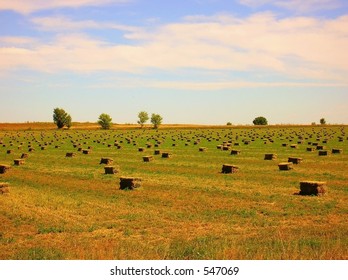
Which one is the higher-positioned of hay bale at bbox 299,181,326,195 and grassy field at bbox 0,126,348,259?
hay bale at bbox 299,181,326,195

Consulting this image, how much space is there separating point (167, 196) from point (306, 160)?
19.7 metres

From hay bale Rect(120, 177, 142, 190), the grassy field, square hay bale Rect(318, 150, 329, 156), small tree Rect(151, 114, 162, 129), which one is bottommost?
the grassy field

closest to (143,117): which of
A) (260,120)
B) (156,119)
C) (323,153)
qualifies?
(156,119)

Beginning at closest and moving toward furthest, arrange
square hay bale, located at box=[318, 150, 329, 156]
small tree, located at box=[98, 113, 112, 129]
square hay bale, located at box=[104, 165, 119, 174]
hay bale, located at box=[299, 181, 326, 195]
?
hay bale, located at box=[299, 181, 326, 195]
square hay bale, located at box=[104, 165, 119, 174]
square hay bale, located at box=[318, 150, 329, 156]
small tree, located at box=[98, 113, 112, 129]

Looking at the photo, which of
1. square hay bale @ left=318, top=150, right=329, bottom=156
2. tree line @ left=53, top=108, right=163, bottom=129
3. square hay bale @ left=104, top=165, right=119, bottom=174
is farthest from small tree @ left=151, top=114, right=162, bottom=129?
square hay bale @ left=104, top=165, right=119, bottom=174

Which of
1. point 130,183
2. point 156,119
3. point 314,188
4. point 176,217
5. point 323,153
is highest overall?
point 156,119

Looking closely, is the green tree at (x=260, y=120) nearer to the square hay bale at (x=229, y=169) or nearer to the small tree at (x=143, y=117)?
the small tree at (x=143, y=117)

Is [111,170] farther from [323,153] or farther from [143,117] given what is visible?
[143,117]

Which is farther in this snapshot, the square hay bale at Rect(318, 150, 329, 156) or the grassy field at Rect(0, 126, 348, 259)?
the square hay bale at Rect(318, 150, 329, 156)

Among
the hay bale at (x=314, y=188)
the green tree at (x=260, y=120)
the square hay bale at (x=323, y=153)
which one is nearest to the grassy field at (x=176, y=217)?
the hay bale at (x=314, y=188)

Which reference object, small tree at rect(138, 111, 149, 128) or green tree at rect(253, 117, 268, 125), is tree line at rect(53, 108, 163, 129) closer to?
small tree at rect(138, 111, 149, 128)

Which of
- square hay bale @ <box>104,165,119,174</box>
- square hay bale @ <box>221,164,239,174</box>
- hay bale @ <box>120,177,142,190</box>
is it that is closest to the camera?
hay bale @ <box>120,177,142,190</box>
